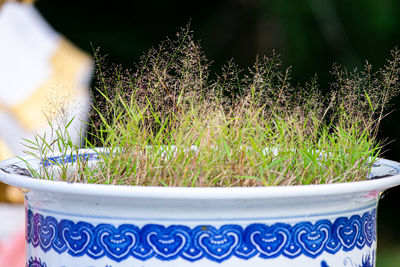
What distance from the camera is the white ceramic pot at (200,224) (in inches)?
18.7

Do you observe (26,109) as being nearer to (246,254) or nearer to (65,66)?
(65,66)

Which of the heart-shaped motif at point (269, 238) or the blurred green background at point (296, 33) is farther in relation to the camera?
the blurred green background at point (296, 33)

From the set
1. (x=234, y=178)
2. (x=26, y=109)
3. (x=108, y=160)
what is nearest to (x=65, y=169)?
(x=108, y=160)

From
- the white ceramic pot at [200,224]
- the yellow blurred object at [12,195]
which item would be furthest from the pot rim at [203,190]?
the yellow blurred object at [12,195]

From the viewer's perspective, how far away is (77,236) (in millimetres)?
521

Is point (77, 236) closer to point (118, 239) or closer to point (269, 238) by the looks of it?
point (118, 239)

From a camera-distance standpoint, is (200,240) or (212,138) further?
(212,138)

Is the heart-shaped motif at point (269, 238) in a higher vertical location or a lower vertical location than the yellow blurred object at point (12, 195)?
A: lower

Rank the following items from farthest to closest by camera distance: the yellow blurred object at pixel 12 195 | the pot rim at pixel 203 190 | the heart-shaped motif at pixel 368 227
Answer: the yellow blurred object at pixel 12 195 → the heart-shaped motif at pixel 368 227 → the pot rim at pixel 203 190

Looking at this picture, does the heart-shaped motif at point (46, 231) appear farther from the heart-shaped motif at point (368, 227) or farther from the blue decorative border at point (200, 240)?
the heart-shaped motif at point (368, 227)

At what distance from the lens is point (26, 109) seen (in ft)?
4.33

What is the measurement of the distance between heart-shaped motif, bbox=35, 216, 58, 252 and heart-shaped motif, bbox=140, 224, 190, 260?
96 millimetres

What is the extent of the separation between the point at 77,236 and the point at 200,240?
0.11 metres

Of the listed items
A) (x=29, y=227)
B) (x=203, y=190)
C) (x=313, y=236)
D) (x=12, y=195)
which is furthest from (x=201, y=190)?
(x=12, y=195)
